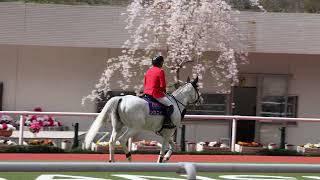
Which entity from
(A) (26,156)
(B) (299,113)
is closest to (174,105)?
(A) (26,156)

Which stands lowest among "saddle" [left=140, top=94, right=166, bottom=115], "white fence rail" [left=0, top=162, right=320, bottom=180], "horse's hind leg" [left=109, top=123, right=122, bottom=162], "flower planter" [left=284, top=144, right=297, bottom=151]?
"flower planter" [left=284, top=144, right=297, bottom=151]

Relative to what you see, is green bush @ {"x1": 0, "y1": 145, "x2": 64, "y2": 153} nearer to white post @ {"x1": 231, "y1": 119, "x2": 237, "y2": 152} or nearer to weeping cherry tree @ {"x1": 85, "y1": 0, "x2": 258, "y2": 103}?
weeping cherry tree @ {"x1": 85, "y1": 0, "x2": 258, "y2": 103}

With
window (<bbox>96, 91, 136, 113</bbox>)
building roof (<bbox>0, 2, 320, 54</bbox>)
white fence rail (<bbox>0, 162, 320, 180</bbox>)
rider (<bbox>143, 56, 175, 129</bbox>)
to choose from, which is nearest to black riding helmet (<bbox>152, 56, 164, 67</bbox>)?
rider (<bbox>143, 56, 175, 129</bbox>)

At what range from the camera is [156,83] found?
1130cm

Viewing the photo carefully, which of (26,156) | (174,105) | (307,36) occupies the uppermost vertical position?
(307,36)

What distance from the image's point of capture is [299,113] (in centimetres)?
2188

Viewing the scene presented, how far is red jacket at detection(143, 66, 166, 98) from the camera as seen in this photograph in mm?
11266

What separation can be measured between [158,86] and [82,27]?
8.62 metres

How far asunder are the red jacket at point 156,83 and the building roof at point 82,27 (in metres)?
8.27

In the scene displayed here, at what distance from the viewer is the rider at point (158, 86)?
1127 centimetres

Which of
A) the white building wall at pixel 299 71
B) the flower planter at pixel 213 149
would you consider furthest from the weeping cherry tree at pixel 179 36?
the flower planter at pixel 213 149

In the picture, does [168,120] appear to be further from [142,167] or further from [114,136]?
[142,167]

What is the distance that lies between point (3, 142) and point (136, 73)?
6.10 meters

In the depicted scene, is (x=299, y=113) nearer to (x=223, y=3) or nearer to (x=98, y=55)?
(x=223, y=3)
